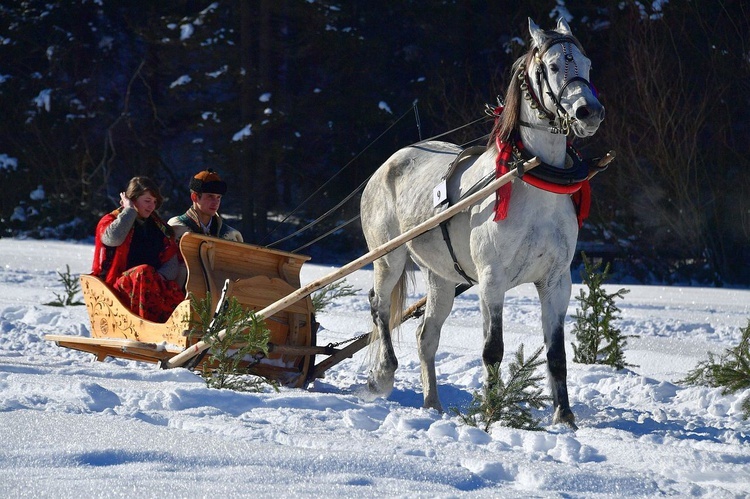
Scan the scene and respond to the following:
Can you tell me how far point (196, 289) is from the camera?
6.08m

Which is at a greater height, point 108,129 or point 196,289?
point 108,129

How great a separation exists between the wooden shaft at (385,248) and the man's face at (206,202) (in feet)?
4.06

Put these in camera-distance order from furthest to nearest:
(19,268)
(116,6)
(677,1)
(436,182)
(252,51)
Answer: (116,6), (252,51), (677,1), (19,268), (436,182)

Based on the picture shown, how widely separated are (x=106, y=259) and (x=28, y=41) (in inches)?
672

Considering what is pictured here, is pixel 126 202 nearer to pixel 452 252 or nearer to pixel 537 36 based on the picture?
pixel 452 252

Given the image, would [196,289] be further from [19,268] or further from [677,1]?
[677,1]

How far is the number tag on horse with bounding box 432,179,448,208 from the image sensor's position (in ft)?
18.6

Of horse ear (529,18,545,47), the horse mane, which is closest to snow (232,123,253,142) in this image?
the horse mane

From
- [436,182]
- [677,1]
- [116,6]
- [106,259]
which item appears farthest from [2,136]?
[436,182]

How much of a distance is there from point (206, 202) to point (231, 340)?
64.8 inches

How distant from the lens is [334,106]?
20.0 metres

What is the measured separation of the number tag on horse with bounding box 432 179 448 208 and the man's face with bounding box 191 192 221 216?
1806mm

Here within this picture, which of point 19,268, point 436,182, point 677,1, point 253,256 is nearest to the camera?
point 436,182

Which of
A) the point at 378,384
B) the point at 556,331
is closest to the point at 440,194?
the point at 556,331
